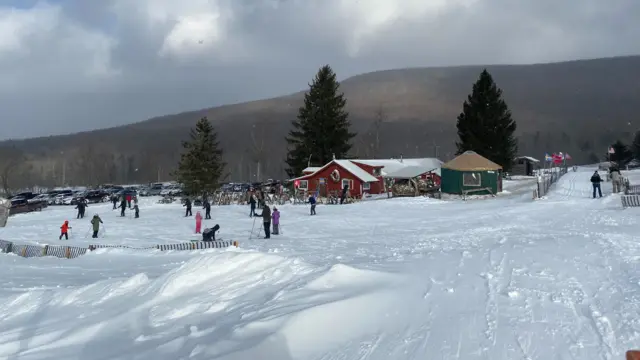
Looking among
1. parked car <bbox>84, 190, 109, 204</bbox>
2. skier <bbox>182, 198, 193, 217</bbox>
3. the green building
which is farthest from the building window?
parked car <bbox>84, 190, 109, 204</bbox>

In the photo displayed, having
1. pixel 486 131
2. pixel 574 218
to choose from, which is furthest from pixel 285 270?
pixel 486 131

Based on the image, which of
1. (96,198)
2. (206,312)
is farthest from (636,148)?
(206,312)

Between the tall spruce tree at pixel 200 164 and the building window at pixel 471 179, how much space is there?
25166 millimetres

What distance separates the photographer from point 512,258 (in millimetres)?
12922

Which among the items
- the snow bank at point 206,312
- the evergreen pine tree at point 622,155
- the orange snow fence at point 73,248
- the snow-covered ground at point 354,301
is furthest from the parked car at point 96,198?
the evergreen pine tree at point 622,155

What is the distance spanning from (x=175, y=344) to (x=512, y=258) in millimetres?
8687

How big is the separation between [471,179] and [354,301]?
33.6 m

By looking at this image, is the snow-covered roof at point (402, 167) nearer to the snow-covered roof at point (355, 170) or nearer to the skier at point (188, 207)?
the snow-covered roof at point (355, 170)

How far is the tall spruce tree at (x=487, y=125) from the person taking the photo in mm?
57688

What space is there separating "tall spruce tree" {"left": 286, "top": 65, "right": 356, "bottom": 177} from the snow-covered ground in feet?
141

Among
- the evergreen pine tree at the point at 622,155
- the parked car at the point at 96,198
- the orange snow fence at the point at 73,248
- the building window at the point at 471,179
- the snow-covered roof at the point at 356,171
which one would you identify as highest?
the evergreen pine tree at the point at 622,155

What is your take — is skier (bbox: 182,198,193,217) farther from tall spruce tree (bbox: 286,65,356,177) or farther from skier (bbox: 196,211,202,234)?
tall spruce tree (bbox: 286,65,356,177)

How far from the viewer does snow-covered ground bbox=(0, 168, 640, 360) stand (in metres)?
7.29

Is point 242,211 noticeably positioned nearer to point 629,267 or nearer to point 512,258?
point 512,258
